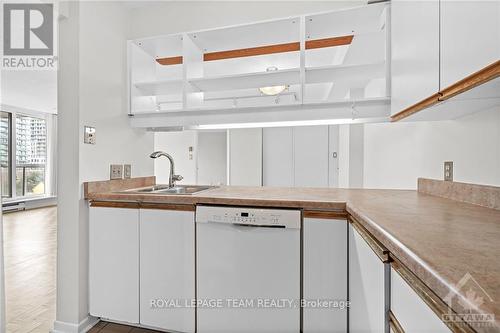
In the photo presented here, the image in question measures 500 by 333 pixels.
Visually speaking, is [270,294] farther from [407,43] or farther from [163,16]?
[163,16]

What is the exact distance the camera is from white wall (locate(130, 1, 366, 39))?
6.57 feet

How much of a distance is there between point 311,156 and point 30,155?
21.4ft

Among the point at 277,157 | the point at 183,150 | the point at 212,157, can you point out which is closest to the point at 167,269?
the point at 277,157

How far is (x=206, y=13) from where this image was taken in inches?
85.6

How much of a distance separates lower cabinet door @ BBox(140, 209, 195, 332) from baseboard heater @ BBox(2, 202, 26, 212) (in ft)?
19.3

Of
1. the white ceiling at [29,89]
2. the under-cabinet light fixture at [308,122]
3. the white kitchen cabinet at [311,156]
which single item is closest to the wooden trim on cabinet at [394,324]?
the under-cabinet light fixture at [308,122]

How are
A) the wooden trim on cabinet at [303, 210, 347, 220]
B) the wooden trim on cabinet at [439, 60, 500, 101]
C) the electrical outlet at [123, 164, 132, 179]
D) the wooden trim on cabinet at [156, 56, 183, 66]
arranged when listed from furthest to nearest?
the wooden trim on cabinet at [156, 56, 183, 66]
the electrical outlet at [123, 164, 132, 179]
the wooden trim on cabinet at [303, 210, 347, 220]
the wooden trim on cabinet at [439, 60, 500, 101]

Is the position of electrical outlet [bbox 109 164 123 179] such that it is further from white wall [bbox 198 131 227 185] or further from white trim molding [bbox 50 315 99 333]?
white wall [bbox 198 131 227 185]

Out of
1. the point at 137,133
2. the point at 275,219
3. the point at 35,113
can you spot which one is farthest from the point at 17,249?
the point at 35,113

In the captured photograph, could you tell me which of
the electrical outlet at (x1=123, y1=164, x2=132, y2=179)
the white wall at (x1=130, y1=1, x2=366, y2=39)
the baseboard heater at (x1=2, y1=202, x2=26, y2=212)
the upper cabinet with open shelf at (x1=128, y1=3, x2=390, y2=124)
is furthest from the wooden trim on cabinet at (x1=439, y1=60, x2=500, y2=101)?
the baseboard heater at (x1=2, y1=202, x2=26, y2=212)

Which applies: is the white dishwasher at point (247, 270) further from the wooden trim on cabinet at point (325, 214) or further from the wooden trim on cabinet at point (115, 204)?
the wooden trim on cabinet at point (115, 204)

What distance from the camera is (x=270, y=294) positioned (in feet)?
5.04

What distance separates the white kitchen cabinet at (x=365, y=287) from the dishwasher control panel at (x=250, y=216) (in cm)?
31

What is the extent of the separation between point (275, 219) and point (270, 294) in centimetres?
43
